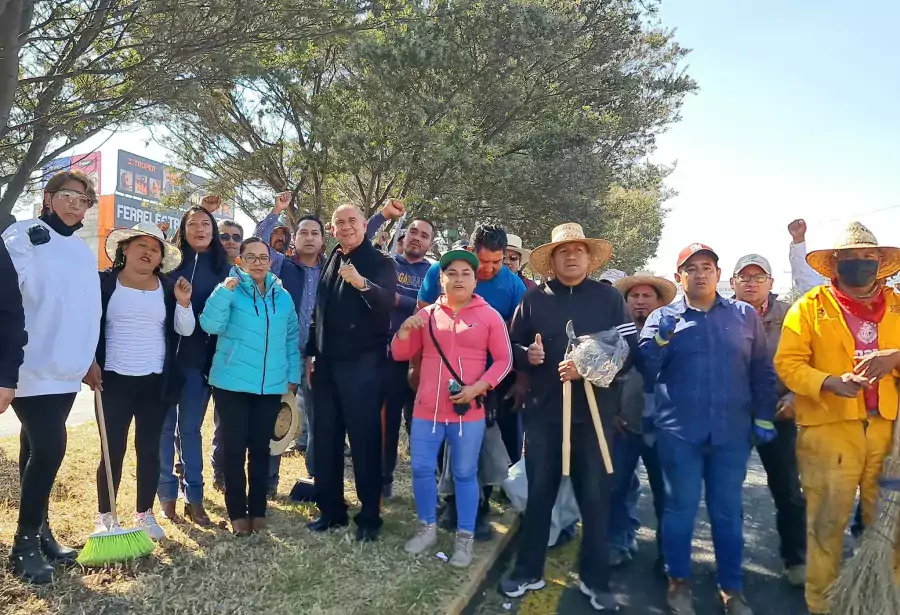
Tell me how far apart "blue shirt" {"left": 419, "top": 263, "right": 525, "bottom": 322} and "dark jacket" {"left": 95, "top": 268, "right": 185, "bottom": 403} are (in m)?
1.75

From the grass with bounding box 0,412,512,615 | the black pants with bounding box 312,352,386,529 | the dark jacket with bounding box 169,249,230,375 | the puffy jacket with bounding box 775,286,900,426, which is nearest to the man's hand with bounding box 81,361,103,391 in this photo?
the dark jacket with bounding box 169,249,230,375

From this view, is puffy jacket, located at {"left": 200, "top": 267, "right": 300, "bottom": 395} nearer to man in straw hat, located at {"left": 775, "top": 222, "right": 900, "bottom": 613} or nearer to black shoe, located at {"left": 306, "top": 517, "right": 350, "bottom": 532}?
black shoe, located at {"left": 306, "top": 517, "right": 350, "bottom": 532}

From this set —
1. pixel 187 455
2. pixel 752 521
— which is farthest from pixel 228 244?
pixel 752 521

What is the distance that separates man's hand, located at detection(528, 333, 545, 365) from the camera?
3.43 meters

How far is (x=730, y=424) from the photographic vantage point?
10.8 feet

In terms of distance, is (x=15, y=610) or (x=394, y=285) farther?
(x=394, y=285)

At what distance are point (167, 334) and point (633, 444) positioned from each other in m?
3.24

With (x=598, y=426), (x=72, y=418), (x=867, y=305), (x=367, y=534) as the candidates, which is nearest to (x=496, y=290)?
(x=598, y=426)

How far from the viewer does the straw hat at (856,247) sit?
3253 millimetres

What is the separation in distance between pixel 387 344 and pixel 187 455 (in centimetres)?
169

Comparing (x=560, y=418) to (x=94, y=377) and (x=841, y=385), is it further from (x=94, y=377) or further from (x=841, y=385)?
(x=94, y=377)

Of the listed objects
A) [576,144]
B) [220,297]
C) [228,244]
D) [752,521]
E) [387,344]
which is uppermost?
[576,144]

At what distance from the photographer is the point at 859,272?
3.24 metres

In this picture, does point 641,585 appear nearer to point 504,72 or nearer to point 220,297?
point 220,297
